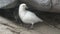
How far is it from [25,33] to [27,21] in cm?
20

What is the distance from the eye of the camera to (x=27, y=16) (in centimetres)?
225

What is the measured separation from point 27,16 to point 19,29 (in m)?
0.23

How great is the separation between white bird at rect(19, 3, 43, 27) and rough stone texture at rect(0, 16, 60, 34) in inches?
4.8

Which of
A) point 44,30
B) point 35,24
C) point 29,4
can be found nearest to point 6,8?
point 29,4

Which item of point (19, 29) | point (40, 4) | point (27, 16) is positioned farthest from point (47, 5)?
point (19, 29)

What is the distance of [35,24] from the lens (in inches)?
98.2

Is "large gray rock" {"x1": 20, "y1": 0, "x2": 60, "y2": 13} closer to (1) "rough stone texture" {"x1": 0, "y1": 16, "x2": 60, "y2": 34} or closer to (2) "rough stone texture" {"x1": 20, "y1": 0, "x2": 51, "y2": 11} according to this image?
(2) "rough stone texture" {"x1": 20, "y1": 0, "x2": 51, "y2": 11}

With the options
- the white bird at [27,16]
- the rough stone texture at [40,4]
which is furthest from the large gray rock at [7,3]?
the rough stone texture at [40,4]

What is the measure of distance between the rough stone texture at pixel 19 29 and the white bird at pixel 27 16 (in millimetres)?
123

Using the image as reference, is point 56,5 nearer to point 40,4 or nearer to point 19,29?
point 40,4

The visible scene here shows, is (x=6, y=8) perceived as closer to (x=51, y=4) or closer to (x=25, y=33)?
(x=25, y=33)

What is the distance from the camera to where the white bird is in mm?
2252

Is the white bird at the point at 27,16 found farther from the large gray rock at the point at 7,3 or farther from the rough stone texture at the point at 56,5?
the rough stone texture at the point at 56,5

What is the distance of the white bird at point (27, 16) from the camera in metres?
2.25
